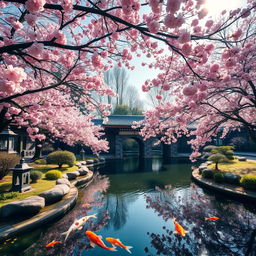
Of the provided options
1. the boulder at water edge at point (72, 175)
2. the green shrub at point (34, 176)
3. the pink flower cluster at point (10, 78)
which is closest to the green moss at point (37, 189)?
the green shrub at point (34, 176)

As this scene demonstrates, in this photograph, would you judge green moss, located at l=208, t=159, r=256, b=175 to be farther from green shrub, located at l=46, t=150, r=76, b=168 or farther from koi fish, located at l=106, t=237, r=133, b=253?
green shrub, located at l=46, t=150, r=76, b=168

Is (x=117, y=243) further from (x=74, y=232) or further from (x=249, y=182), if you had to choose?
(x=249, y=182)

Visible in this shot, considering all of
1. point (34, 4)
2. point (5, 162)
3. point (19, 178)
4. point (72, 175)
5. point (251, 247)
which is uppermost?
point (34, 4)

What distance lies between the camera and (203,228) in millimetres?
5078

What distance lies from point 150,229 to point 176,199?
9.54 feet

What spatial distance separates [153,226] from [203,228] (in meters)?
1.55

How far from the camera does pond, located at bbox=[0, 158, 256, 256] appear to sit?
4055mm

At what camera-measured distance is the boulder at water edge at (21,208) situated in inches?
184

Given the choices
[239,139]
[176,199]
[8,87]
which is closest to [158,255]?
[176,199]

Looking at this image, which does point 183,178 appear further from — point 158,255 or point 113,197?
point 158,255

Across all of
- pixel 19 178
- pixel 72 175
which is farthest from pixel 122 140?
pixel 19 178

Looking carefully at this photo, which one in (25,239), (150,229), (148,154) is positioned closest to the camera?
(25,239)

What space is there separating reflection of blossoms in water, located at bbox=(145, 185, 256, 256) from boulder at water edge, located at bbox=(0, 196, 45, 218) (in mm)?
3512

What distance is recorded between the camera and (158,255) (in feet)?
13.0
